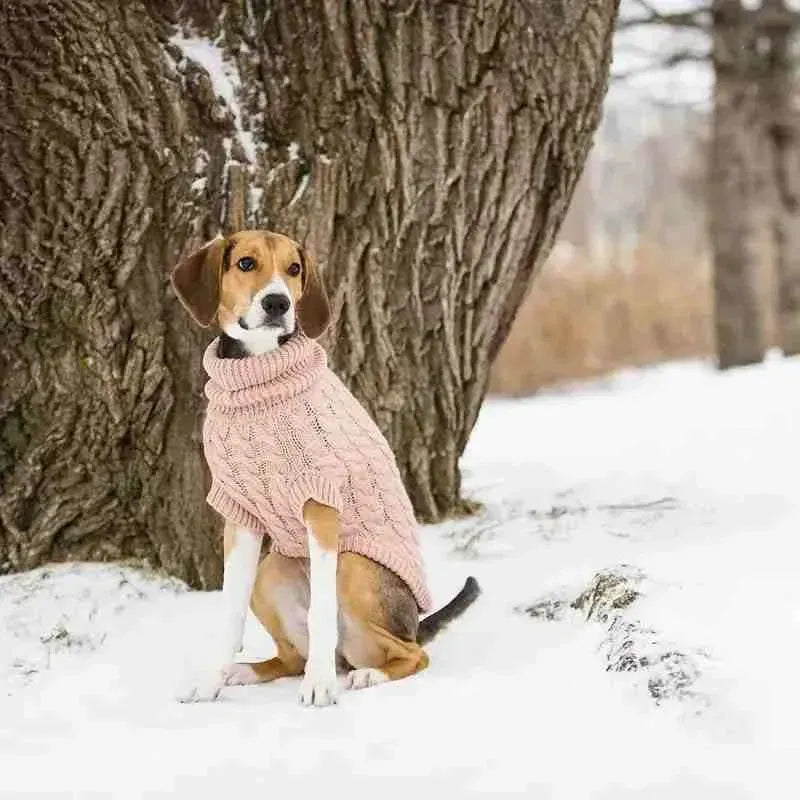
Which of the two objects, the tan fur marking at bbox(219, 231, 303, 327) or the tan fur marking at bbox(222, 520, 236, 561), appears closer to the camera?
the tan fur marking at bbox(219, 231, 303, 327)

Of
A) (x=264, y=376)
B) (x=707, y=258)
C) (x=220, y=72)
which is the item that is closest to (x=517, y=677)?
(x=264, y=376)

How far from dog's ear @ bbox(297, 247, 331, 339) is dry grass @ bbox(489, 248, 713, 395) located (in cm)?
832

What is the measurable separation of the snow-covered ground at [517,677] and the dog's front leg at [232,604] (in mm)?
79

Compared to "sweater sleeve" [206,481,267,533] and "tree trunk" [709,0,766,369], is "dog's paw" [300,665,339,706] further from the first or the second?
"tree trunk" [709,0,766,369]

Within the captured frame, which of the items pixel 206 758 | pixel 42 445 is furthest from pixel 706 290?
pixel 206 758

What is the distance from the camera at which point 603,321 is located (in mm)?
13391

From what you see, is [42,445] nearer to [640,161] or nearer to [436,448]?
[436,448]

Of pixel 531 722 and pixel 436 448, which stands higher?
pixel 436 448

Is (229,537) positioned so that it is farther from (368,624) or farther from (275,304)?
(275,304)

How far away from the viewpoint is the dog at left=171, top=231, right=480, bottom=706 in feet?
10.9

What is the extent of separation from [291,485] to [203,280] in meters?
0.66

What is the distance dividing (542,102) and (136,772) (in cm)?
302

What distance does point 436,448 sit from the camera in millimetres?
4902

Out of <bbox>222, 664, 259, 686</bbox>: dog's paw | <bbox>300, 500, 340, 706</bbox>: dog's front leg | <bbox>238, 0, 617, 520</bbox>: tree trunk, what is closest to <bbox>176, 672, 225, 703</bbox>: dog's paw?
<bbox>222, 664, 259, 686</bbox>: dog's paw
